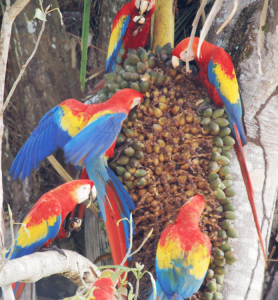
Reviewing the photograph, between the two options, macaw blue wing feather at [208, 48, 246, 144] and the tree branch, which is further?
macaw blue wing feather at [208, 48, 246, 144]

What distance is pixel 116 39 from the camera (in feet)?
5.67

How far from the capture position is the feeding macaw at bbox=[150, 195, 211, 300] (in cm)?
118

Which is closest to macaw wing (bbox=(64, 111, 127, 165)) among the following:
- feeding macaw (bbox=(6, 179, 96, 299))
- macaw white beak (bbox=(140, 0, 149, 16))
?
feeding macaw (bbox=(6, 179, 96, 299))

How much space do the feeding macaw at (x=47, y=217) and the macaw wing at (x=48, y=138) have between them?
195 millimetres

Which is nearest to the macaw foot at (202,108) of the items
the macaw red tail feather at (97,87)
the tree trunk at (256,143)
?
the tree trunk at (256,143)

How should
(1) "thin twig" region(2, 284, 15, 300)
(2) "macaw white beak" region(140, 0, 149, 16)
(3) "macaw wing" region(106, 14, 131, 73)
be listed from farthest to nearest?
1. (3) "macaw wing" region(106, 14, 131, 73)
2. (2) "macaw white beak" region(140, 0, 149, 16)
3. (1) "thin twig" region(2, 284, 15, 300)

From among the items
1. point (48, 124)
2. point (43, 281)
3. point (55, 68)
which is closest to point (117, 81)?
point (48, 124)

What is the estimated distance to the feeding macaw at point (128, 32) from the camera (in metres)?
1.67

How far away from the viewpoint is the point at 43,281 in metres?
1.99

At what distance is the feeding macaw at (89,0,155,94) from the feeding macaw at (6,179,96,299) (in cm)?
66

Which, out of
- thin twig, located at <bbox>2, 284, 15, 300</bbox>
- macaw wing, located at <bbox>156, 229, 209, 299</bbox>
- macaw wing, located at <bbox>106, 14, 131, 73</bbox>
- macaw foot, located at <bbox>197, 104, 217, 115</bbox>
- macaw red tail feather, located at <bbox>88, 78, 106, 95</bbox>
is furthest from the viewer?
macaw red tail feather, located at <bbox>88, 78, 106, 95</bbox>

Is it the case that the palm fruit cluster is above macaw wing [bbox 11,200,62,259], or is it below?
above

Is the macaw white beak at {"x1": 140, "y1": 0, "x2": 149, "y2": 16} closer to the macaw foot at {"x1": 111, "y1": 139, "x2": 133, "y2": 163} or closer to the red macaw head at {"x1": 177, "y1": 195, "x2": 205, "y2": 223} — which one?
the macaw foot at {"x1": 111, "y1": 139, "x2": 133, "y2": 163}

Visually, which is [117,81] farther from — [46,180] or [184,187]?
[46,180]
